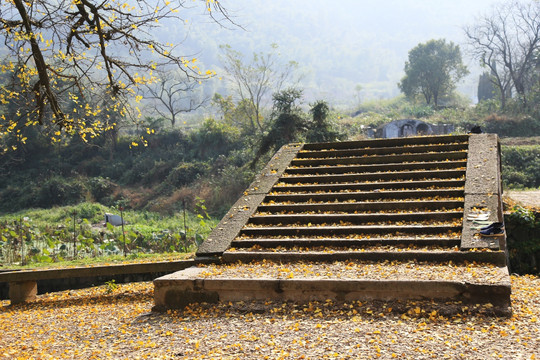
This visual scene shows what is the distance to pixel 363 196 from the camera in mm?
9453

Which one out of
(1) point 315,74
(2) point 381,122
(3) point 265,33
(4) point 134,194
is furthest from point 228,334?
(3) point 265,33

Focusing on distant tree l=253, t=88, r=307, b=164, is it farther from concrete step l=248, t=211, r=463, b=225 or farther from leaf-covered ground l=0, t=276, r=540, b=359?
leaf-covered ground l=0, t=276, r=540, b=359

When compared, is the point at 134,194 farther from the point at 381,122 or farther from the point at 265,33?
the point at 265,33

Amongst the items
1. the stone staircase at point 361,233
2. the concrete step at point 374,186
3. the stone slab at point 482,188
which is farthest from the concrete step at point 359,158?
the concrete step at point 374,186

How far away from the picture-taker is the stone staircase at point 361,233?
20.4ft

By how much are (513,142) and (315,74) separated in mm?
145735

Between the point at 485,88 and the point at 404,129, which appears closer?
the point at 404,129

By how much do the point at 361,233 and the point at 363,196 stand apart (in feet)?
4.51

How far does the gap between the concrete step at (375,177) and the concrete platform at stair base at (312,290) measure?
394 cm

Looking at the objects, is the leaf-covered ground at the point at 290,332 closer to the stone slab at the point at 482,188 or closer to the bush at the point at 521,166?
the stone slab at the point at 482,188

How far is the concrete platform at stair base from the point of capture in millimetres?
5656

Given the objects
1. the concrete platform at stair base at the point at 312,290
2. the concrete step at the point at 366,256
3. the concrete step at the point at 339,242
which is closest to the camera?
the concrete platform at stair base at the point at 312,290

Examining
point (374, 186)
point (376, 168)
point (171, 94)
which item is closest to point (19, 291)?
point (374, 186)

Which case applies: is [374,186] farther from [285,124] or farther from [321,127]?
[285,124]
